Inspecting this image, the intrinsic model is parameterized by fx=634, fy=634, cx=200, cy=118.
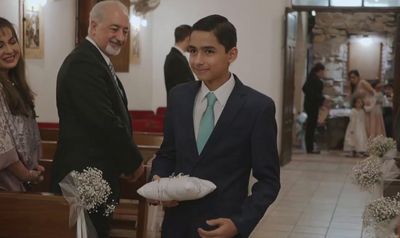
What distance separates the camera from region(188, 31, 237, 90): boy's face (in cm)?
210

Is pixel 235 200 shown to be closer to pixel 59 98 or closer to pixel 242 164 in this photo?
pixel 242 164

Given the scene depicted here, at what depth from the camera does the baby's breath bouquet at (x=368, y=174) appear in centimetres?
314

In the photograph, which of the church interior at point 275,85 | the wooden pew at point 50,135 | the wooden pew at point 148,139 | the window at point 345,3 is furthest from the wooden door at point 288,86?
the wooden pew at point 50,135

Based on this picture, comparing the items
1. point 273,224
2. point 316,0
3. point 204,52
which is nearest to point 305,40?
point 316,0

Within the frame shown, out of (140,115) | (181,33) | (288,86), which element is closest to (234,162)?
(181,33)

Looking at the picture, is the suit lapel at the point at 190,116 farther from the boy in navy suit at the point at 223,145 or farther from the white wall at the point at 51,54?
the white wall at the point at 51,54

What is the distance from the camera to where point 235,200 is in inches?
83.2

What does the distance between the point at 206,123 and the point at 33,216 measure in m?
1.04

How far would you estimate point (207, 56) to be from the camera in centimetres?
210

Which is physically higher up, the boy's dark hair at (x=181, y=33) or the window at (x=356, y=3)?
the window at (x=356, y=3)

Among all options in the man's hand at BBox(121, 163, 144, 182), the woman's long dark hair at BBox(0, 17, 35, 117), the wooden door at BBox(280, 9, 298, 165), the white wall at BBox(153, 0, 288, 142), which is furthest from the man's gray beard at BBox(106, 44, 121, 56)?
the wooden door at BBox(280, 9, 298, 165)

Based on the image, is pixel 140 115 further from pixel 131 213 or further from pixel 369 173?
pixel 369 173

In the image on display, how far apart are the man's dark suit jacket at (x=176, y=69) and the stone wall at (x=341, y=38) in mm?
7823

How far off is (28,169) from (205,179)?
59.0 inches
